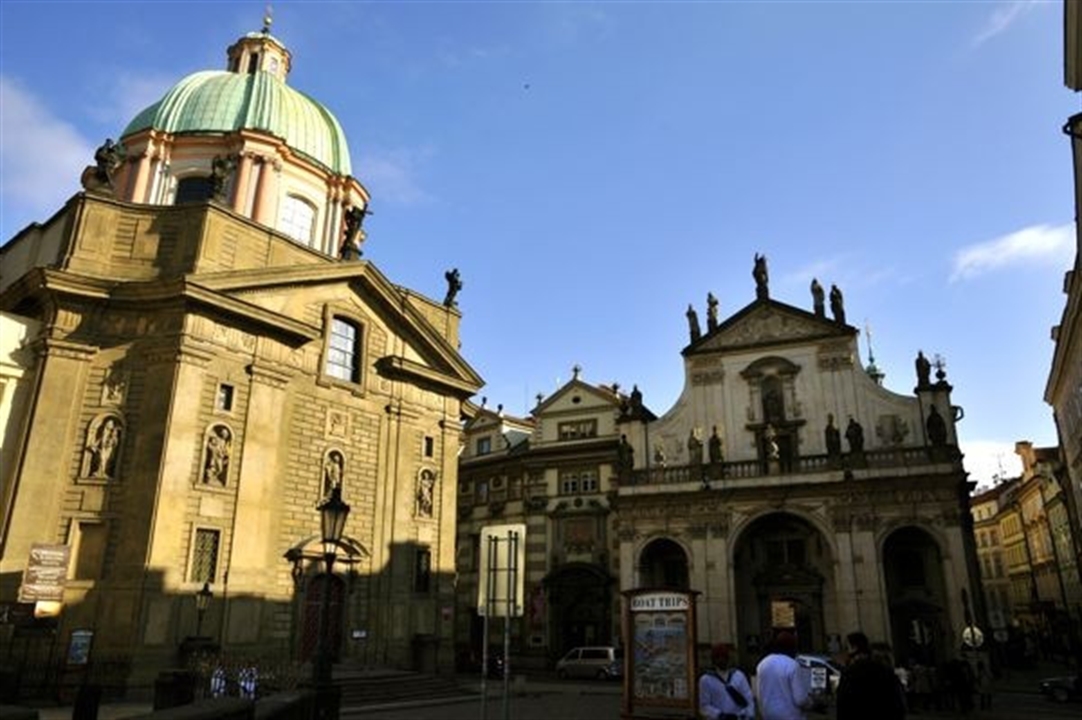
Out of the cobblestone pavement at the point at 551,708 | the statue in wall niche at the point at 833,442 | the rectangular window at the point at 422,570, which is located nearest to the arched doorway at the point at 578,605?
the cobblestone pavement at the point at 551,708

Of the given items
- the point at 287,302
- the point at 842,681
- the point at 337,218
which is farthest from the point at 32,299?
the point at 842,681

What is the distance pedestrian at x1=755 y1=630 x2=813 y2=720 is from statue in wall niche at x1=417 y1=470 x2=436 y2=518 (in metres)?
20.6

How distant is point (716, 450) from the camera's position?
3631cm

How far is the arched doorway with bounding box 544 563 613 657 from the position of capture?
37.9 metres

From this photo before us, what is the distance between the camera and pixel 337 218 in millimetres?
31906

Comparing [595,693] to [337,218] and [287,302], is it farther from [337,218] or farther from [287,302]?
[337,218]

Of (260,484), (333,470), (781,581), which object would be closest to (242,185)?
(333,470)

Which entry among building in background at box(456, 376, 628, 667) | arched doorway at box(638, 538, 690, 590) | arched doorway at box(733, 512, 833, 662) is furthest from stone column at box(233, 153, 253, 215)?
arched doorway at box(733, 512, 833, 662)

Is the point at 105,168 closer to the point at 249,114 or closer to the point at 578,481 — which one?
the point at 249,114

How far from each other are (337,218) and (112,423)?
46.2 ft

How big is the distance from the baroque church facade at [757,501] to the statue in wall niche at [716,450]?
153 millimetres

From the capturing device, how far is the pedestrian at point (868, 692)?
6.59 metres

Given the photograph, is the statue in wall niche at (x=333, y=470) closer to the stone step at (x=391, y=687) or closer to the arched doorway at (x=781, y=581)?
the stone step at (x=391, y=687)

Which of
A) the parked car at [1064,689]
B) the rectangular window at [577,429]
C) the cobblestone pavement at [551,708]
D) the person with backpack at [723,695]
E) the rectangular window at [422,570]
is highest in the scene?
the rectangular window at [577,429]
